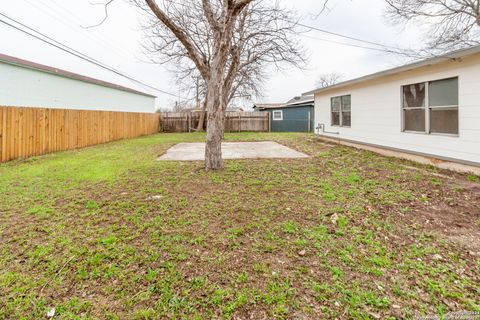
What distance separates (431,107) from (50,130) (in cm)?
1144

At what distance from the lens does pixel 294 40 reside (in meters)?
9.02

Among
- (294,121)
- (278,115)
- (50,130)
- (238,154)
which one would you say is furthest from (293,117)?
(50,130)

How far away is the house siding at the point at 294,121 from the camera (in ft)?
64.5

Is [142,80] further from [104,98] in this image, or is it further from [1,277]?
[1,277]

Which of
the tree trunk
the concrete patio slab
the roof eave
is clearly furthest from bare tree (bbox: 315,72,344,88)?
the tree trunk

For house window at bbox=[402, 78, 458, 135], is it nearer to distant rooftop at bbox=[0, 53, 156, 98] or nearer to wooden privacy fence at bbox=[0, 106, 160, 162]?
wooden privacy fence at bbox=[0, 106, 160, 162]

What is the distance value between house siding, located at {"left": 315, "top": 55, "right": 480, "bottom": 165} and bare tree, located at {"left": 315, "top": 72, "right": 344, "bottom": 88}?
102 ft

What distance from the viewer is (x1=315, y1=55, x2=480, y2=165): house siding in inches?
208

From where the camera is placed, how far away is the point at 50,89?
12.1 meters

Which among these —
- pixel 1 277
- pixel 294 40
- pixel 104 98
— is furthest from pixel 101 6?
pixel 104 98

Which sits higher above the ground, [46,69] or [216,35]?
[46,69]

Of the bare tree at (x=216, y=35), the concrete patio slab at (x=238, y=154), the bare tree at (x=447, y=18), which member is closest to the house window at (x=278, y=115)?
the bare tree at (x=216, y=35)

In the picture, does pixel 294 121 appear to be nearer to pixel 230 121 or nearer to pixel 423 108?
pixel 230 121

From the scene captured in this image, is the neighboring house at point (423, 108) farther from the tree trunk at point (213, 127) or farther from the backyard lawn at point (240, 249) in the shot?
the tree trunk at point (213, 127)
